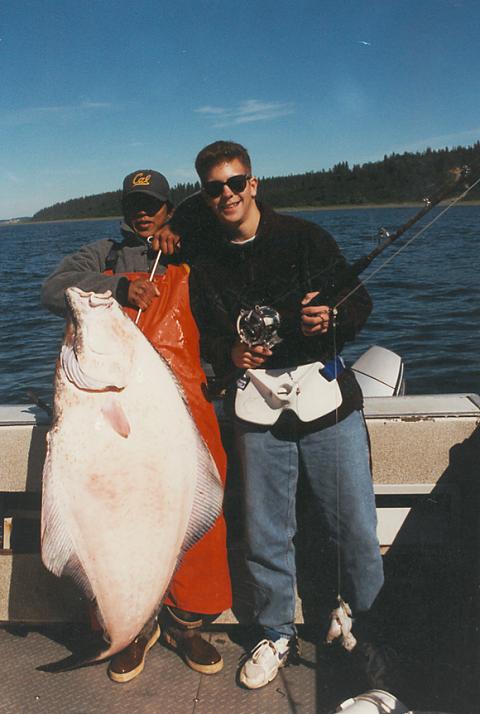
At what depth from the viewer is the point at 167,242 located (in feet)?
9.27

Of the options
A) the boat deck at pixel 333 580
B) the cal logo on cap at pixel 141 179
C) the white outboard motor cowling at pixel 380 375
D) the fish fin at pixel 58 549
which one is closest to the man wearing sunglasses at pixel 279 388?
the boat deck at pixel 333 580

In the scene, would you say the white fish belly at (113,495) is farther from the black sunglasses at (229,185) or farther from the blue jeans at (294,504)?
the black sunglasses at (229,185)

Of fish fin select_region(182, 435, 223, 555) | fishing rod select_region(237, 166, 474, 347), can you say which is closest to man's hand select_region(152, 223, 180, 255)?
fishing rod select_region(237, 166, 474, 347)

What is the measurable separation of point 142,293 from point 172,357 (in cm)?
29

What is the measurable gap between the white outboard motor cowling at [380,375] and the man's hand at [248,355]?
230cm

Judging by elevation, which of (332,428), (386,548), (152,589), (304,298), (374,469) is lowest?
(386,548)

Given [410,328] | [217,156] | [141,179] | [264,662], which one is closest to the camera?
[217,156]

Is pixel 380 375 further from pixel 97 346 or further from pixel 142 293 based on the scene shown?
pixel 97 346

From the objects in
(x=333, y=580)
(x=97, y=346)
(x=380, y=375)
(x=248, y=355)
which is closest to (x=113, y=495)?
(x=97, y=346)

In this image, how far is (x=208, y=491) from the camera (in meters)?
2.43

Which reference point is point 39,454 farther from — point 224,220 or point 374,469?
point 374,469

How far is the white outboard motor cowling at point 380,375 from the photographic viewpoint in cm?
494

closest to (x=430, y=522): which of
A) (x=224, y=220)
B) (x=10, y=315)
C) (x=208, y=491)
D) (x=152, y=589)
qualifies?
(x=208, y=491)

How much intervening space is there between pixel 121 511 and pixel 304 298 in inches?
44.1
